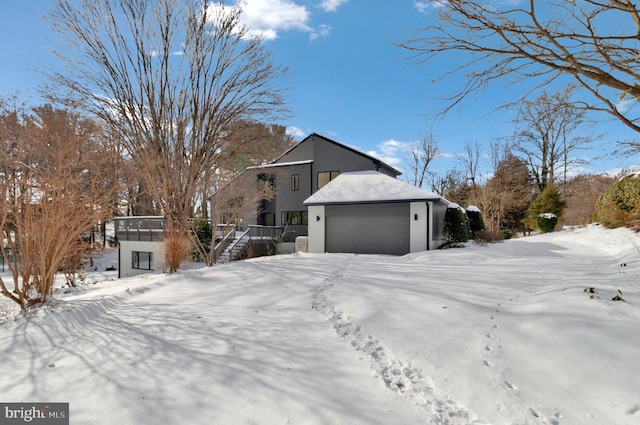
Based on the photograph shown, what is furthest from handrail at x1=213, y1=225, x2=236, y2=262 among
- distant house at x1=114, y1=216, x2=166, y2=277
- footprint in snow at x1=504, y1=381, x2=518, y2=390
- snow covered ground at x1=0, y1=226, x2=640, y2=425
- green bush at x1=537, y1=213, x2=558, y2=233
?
green bush at x1=537, y1=213, x2=558, y2=233

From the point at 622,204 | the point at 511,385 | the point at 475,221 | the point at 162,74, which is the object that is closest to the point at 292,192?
the point at 162,74

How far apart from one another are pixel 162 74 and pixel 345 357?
12.5m

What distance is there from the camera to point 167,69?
11.6 meters

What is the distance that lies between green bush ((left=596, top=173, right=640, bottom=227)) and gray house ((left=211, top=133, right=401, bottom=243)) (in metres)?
10.9

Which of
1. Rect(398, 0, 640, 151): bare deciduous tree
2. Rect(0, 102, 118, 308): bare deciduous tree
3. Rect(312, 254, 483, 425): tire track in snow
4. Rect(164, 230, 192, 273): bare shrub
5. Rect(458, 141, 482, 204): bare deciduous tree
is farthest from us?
Rect(458, 141, 482, 204): bare deciduous tree

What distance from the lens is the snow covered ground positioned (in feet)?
7.63

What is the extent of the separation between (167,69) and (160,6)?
2209mm

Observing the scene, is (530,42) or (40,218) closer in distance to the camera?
(530,42)

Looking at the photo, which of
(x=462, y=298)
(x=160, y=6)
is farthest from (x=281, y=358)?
(x=160, y=6)

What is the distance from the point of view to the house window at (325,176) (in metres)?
20.5

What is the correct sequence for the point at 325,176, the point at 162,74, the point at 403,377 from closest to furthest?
1. the point at 403,377
2. the point at 162,74
3. the point at 325,176

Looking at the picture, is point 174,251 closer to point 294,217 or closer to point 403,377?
point 403,377

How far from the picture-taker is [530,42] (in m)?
4.25

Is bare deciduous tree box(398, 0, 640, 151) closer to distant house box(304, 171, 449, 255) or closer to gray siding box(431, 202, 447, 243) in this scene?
distant house box(304, 171, 449, 255)
